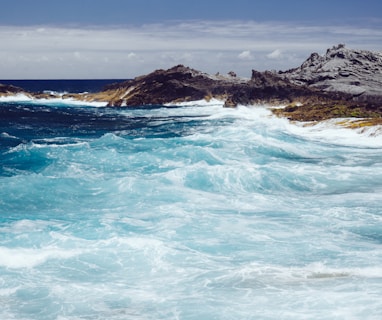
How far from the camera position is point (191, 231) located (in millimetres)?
22578

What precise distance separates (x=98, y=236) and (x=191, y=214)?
496cm

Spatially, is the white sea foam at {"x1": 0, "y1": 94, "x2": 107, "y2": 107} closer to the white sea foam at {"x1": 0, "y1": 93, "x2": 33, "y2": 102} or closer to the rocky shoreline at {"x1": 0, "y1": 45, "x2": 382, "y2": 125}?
the white sea foam at {"x1": 0, "y1": 93, "x2": 33, "y2": 102}

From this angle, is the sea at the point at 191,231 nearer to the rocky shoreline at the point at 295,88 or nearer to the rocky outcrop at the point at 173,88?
the rocky shoreline at the point at 295,88

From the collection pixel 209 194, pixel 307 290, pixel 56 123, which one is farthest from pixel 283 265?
pixel 56 123

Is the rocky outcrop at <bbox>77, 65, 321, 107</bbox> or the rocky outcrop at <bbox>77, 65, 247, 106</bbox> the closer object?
the rocky outcrop at <bbox>77, 65, 321, 107</bbox>

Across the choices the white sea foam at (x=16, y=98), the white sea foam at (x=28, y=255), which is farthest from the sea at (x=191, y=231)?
the white sea foam at (x=16, y=98)

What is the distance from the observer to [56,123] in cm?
6994

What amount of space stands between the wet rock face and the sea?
3586 centimetres

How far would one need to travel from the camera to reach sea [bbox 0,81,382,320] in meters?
15.7

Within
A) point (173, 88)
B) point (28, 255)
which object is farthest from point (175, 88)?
point (28, 255)

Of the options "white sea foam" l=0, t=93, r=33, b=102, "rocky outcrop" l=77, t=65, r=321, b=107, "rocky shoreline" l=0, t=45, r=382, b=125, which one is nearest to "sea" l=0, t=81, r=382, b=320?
"rocky shoreline" l=0, t=45, r=382, b=125

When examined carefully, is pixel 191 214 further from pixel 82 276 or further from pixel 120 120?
pixel 120 120

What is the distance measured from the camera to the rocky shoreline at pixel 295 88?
68.3m

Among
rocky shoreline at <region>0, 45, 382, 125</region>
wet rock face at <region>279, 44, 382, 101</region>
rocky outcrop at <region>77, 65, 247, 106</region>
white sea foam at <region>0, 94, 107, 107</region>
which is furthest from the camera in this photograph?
white sea foam at <region>0, 94, 107, 107</region>
